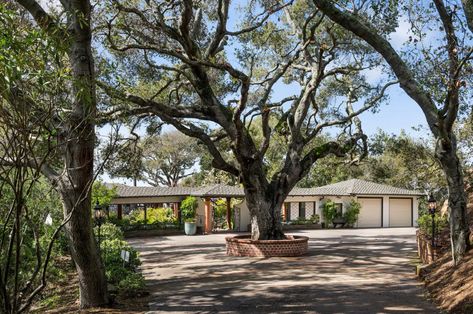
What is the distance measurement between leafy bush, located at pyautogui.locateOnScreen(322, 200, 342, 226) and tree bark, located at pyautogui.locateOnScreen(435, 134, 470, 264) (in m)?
22.2

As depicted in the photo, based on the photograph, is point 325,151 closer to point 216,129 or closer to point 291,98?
point 291,98

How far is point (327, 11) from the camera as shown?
901 centimetres

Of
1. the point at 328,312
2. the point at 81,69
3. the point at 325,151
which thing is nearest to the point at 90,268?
the point at 81,69

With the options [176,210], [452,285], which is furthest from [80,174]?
[176,210]

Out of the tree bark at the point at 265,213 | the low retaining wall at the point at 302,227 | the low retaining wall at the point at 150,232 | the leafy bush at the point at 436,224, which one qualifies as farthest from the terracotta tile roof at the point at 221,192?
the leafy bush at the point at 436,224

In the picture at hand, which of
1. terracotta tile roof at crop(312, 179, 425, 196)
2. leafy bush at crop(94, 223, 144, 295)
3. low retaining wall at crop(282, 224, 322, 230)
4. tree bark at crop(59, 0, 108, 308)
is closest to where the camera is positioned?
tree bark at crop(59, 0, 108, 308)

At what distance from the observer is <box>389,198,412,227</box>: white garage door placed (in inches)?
1351

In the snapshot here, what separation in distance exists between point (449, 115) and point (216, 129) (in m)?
12.5

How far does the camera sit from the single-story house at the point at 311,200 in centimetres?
2912

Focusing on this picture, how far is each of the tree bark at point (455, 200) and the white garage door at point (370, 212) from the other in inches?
953

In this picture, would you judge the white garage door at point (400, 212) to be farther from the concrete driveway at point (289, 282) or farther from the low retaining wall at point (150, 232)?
the concrete driveway at point (289, 282)

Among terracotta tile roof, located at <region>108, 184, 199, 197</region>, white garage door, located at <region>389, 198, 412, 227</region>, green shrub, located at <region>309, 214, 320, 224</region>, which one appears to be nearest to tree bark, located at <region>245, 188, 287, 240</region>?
terracotta tile roof, located at <region>108, 184, 199, 197</region>

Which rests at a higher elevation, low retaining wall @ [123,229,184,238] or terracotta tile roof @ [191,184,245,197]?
terracotta tile roof @ [191,184,245,197]

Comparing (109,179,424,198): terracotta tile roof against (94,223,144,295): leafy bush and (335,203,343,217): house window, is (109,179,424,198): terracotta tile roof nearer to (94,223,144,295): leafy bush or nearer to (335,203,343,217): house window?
(335,203,343,217): house window
